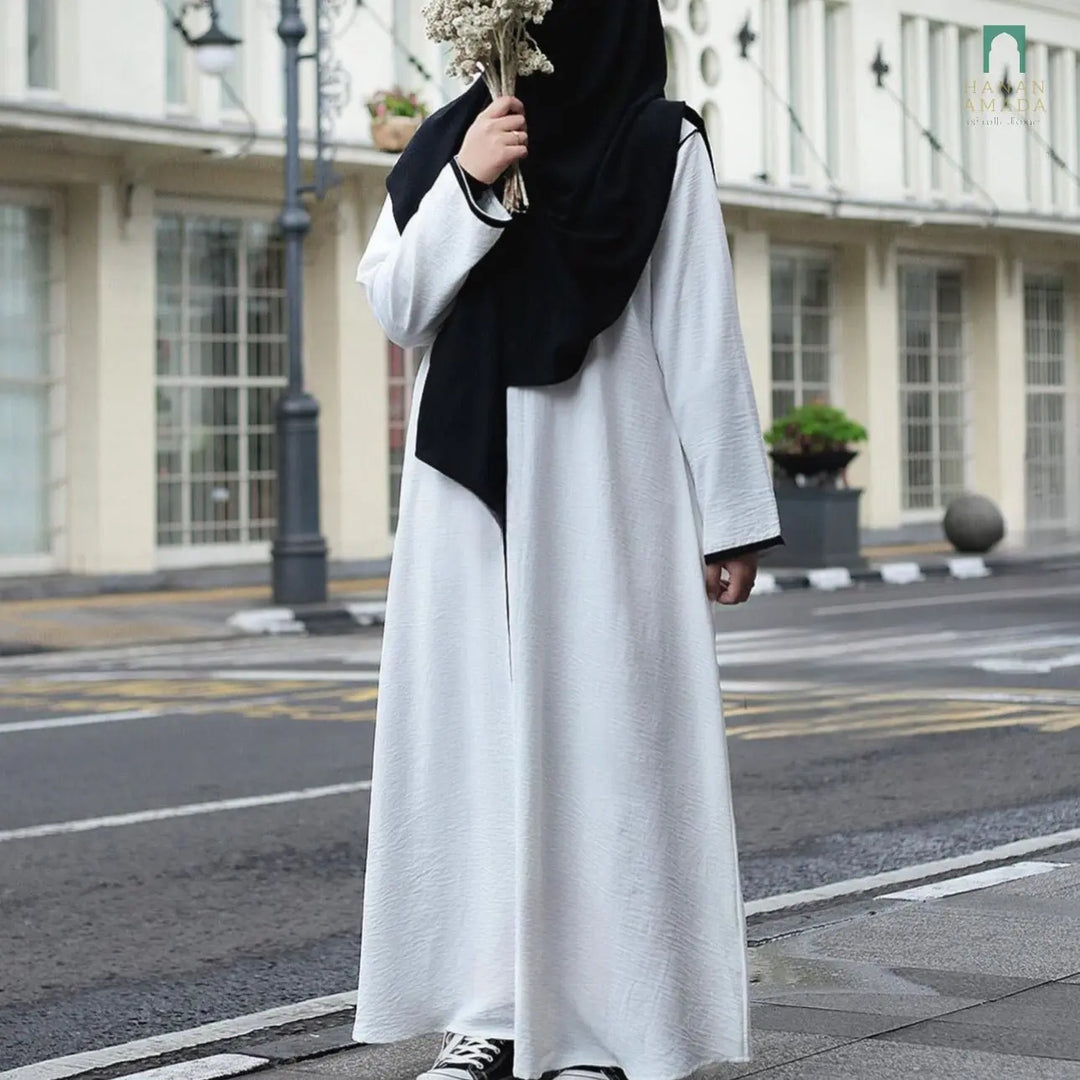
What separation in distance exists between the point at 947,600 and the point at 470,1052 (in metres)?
16.4

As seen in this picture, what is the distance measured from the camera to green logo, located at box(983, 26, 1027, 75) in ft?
110

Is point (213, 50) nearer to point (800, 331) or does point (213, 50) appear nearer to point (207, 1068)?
point (800, 331)

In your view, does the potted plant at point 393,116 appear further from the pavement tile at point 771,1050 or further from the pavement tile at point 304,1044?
the pavement tile at point 771,1050

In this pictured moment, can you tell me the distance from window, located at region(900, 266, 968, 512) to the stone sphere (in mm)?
4742

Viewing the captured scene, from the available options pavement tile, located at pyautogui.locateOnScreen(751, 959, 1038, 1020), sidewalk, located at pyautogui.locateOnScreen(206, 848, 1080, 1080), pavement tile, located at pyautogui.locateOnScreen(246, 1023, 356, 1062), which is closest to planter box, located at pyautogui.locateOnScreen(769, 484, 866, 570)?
sidewalk, located at pyautogui.locateOnScreen(206, 848, 1080, 1080)

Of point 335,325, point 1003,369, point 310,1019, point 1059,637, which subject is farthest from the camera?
point 1003,369

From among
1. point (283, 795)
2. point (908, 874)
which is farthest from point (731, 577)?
point (283, 795)

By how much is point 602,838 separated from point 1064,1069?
37.1 inches

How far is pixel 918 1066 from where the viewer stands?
412cm

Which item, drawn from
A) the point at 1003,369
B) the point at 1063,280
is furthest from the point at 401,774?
the point at 1063,280

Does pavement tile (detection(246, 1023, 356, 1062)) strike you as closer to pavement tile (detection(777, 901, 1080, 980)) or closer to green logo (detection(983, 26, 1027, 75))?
pavement tile (detection(777, 901, 1080, 980))

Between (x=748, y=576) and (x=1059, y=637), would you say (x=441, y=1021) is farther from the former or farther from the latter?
(x=1059, y=637)

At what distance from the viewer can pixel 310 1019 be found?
4.98 m

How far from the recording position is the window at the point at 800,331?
30938mm
